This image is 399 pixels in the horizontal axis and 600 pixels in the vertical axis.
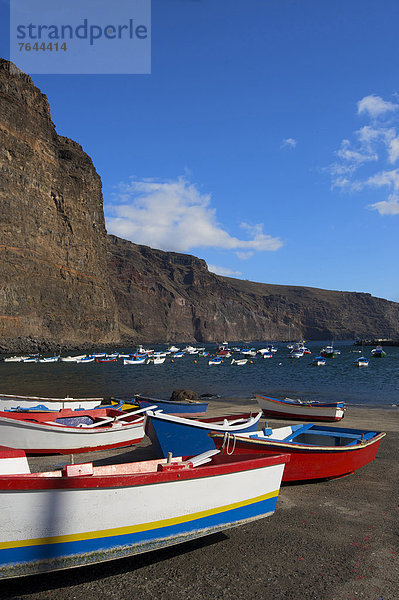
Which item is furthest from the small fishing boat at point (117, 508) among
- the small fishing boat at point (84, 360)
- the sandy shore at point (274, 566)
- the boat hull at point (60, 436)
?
the small fishing boat at point (84, 360)

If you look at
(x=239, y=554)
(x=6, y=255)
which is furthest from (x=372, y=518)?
(x=6, y=255)

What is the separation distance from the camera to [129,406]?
14234mm

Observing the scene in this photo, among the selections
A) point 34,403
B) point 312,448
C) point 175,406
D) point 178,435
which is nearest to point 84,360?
point 175,406

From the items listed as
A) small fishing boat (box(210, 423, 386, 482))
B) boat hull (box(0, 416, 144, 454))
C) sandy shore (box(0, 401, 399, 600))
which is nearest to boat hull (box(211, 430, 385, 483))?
small fishing boat (box(210, 423, 386, 482))

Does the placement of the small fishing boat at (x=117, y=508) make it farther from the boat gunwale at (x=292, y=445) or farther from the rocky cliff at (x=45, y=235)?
the rocky cliff at (x=45, y=235)

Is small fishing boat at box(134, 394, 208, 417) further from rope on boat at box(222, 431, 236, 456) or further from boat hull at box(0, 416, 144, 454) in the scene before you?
rope on boat at box(222, 431, 236, 456)

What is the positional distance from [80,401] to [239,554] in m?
10.5

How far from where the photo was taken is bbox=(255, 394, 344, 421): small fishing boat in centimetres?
1606

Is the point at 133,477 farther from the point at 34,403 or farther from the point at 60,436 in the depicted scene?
the point at 34,403

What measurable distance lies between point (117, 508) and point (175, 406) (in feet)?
37.2

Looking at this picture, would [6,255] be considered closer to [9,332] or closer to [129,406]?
[9,332]

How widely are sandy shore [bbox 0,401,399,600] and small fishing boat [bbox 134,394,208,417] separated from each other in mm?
8694

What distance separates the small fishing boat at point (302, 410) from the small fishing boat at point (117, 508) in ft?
35.7

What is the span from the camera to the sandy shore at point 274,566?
4.54m
